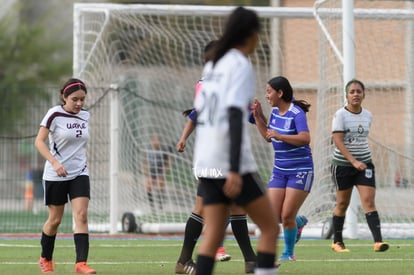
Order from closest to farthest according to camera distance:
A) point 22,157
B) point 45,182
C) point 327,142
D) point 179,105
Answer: point 45,182, point 327,142, point 22,157, point 179,105

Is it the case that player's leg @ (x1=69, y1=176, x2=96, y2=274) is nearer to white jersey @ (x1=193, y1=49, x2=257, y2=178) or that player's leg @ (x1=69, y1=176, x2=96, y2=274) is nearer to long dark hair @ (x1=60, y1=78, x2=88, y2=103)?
long dark hair @ (x1=60, y1=78, x2=88, y2=103)

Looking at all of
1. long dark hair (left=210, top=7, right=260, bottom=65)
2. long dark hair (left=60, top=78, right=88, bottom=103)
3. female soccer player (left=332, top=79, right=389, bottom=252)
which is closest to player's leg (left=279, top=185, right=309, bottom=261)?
female soccer player (left=332, top=79, right=389, bottom=252)

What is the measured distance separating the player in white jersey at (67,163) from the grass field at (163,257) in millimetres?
488

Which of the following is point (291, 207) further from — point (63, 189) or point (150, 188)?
point (150, 188)

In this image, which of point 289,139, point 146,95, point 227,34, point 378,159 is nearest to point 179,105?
point 146,95

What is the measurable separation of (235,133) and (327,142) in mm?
9149

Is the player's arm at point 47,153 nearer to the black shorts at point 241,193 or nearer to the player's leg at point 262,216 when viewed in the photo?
the black shorts at point 241,193

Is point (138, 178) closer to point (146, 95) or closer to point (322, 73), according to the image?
point (146, 95)

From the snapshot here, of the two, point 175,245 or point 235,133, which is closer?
point 235,133

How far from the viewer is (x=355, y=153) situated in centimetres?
1359

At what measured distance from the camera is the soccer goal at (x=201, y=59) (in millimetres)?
16969

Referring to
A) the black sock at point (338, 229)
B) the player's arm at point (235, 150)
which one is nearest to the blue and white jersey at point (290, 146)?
the black sock at point (338, 229)

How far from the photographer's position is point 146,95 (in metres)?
21.2

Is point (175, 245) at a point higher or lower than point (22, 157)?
lower
